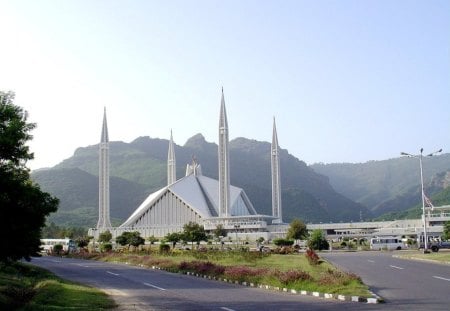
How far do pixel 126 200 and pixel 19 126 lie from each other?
133765 mm

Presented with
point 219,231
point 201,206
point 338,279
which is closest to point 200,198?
point 201,206

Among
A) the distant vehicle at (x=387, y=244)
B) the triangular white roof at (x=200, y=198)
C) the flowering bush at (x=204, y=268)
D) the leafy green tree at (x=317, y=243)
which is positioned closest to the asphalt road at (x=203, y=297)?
the flowering bush at (x=204, y=268)

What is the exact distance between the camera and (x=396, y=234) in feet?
198

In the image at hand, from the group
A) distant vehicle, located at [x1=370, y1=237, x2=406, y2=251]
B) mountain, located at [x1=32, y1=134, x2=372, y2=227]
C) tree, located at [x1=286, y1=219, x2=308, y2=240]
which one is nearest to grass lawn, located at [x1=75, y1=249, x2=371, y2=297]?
distant vehicle, located at [x1=370, y1=237, x2=406, y2=251]

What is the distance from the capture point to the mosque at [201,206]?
71.2 m

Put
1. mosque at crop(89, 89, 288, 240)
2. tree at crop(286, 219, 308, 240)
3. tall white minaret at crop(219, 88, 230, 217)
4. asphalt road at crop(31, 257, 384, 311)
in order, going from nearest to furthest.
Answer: asphalt road at crop(31, 257, 384, 311), tree at crop(286, 219, 308, 240), tall white minaret at crop(219, 88, 230, 217), mosque at crop(89, 89, 288, 240)

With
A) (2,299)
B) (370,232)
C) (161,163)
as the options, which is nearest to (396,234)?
(370,232)

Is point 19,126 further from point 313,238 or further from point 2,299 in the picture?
point 313,238

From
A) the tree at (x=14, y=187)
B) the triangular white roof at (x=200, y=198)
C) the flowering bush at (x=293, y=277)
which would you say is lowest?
the flowering bush at (x=293, y=277)

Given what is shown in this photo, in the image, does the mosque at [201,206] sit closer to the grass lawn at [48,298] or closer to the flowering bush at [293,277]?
the grass lawn at [48,298]

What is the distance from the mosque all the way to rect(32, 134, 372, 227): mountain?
3226 centimetres

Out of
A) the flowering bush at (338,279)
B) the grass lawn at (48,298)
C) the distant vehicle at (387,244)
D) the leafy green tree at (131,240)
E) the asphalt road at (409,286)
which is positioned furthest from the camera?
the leafy green tree at (131,240)

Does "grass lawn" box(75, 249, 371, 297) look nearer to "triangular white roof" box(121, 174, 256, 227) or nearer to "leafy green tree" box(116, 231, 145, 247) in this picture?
"leafy green tree" box(116, 231, 145, 247)

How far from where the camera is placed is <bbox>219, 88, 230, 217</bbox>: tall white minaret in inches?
2736
